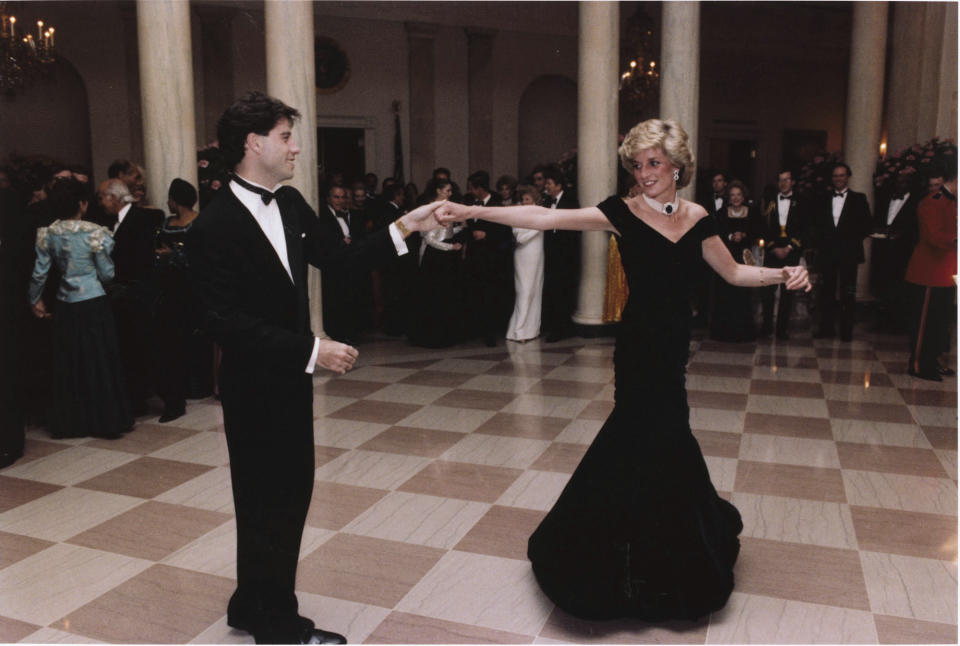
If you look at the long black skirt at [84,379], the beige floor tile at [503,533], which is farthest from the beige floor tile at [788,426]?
the long black skirt at [84,379]

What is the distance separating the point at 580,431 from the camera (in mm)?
5383

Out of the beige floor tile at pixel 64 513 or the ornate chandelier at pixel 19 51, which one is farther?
the ornate chandelier at pixel 19 51

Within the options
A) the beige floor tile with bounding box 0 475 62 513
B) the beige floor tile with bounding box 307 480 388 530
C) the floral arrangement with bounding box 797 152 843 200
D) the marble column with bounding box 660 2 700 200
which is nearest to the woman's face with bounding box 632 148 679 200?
the beige floor tile with bounding box 307 480 388 530

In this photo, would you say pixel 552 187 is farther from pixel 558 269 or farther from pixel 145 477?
pixel 145 477

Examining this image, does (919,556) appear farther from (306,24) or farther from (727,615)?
(306,24)

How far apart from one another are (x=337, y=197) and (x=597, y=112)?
2760mm

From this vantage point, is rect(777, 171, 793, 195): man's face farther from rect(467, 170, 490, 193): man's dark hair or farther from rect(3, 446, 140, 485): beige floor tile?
rect(3, 446, 140, 485): beige floor tile

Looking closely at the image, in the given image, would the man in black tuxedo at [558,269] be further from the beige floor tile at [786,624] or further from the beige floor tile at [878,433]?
the beige floor tile at [786,624]

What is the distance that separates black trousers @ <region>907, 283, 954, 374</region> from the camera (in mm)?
6762

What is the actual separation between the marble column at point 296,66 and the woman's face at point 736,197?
14.2 feet

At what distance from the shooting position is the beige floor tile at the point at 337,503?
3.91m

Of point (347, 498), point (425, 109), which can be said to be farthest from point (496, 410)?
point (425, 109)

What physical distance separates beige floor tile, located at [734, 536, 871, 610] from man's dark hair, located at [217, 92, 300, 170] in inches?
93.5

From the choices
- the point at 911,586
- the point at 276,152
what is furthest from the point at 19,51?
the point at 911,586
